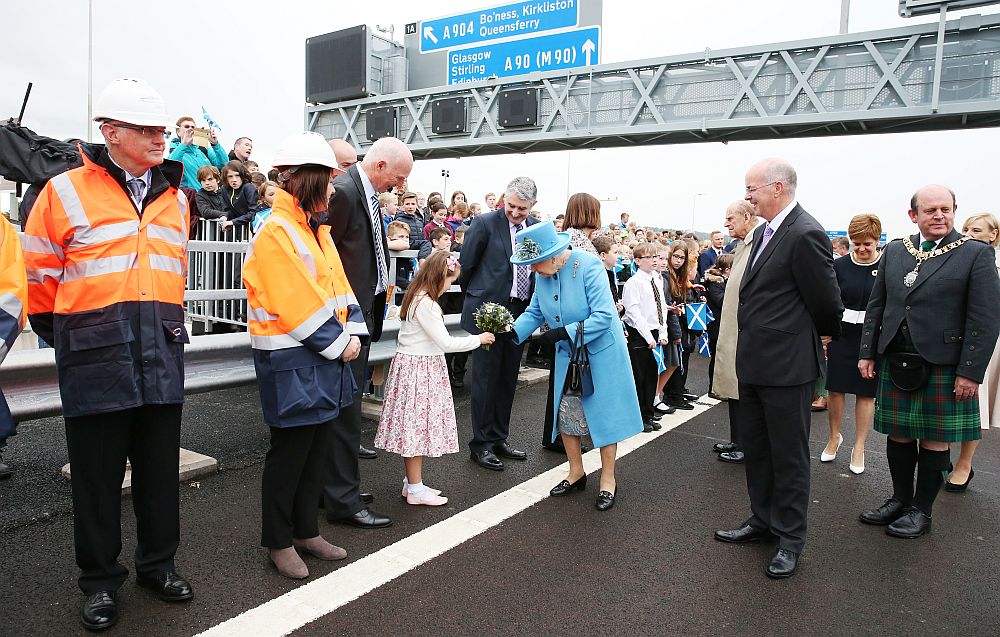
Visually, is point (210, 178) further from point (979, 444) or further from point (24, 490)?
point (979, 444)

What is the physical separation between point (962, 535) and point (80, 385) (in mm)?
4959

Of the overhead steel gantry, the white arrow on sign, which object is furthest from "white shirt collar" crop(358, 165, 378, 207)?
the white arrow on sign

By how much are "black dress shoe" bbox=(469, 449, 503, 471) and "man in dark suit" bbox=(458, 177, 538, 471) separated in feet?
0.10

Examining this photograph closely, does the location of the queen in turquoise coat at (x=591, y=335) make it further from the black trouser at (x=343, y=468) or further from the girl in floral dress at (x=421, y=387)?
the black trouser at (x=343, y=468)

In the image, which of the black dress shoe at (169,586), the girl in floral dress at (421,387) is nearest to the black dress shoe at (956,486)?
the girl in floral dress at (421,387)

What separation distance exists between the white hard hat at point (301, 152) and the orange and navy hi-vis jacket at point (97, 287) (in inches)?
24.7

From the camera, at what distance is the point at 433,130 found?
27.2 metres

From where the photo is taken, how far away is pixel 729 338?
17.3ft

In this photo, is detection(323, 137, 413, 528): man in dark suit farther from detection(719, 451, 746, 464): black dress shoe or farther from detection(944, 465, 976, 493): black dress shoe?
detection(944, 465, 976, 493): black dress shoe

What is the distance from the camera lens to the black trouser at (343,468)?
396cm

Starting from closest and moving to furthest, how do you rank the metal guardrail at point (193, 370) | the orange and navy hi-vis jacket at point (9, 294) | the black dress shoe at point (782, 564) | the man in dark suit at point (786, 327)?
1. the orange and navy hi-vis jacket at point (9, 294)
2. the metal guardrail at point (193, 370)
3. the black dress shoe at point (782, 564)
4. the man in dark suit at point (786, 327)

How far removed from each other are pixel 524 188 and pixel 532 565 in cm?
297

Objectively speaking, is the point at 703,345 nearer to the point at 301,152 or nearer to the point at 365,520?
the point at 365,520

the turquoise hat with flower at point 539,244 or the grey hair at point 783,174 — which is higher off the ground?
the grey hair at point 783,174
